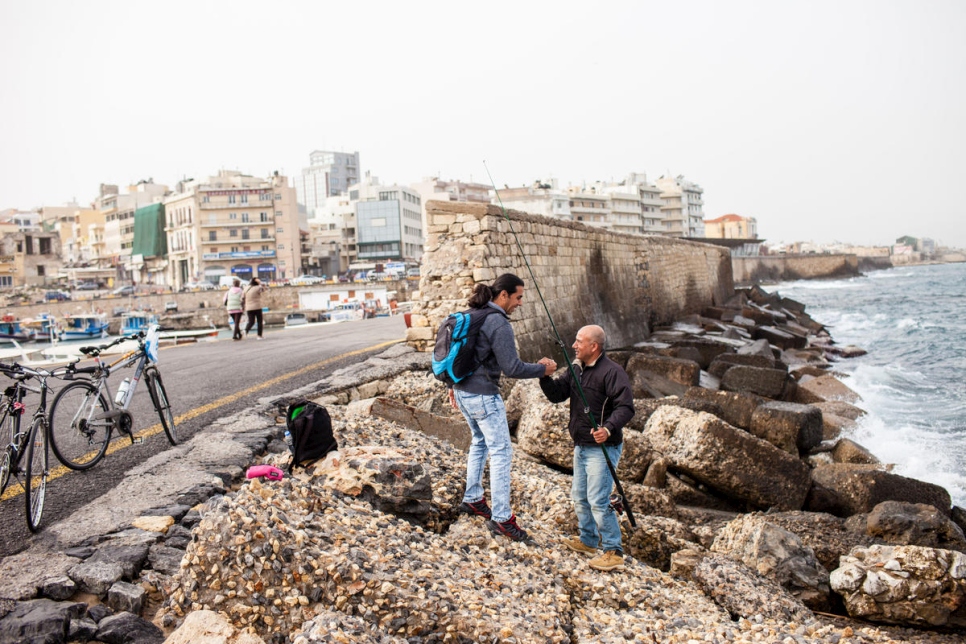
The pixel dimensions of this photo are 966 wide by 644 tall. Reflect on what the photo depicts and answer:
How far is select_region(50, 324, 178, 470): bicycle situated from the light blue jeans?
2.75m

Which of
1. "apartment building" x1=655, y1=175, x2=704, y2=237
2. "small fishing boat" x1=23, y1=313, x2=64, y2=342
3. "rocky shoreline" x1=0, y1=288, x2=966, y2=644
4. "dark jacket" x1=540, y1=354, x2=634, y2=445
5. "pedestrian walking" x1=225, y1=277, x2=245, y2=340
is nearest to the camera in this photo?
"rocky shoreline" x1=0, y1=288, x2=966, y2=644

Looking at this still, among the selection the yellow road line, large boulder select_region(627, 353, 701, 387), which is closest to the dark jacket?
the yellow road line

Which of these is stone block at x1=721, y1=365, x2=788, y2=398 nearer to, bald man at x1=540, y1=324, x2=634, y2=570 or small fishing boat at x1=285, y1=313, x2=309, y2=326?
bald man at x1=540, y1=324, x2=634, y2=570

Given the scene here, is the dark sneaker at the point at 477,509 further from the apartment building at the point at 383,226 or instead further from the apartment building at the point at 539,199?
the apartment building at the point at 383,226

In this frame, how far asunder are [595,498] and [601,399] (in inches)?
26.2

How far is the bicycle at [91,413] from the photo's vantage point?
16.4 feet

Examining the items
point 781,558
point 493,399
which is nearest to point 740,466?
point 781,558

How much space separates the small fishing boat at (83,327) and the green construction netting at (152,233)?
39514 mm

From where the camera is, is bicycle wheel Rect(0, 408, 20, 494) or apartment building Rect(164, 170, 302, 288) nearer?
bicycle wheel Rect(0, 408, 20, 494)

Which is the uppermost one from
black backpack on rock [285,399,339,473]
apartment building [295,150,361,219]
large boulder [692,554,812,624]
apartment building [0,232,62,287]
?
apartment building [295,150,361,219]

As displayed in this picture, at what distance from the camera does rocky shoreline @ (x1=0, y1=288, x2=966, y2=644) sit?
10.6 feet

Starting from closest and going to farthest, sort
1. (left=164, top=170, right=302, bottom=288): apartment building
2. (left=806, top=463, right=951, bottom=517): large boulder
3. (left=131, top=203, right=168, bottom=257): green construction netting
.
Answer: (left=806, top=463, right=951, bottom=517): large boulder < (left=164, top=170, right=302, bottom=288): apartment building < (left=131, top=203, right=168, bottom=257): green construction netting

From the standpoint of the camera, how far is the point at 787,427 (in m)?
9.05

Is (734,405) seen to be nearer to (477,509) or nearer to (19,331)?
(477,509)
